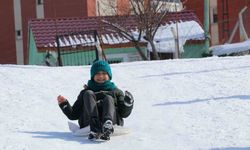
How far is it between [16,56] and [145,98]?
3003cm

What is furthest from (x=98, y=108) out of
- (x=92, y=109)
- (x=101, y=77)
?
(x=101, y=77)

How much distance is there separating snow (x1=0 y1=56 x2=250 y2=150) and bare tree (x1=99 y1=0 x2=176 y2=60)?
1055 centimetres

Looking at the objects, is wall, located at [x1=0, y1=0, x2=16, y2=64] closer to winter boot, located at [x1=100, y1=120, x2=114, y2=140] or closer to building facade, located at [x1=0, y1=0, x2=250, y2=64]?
building facade, located at [x1=0, y1=0, x2=250, y2=64]

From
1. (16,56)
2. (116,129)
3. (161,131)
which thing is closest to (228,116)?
(161,131)

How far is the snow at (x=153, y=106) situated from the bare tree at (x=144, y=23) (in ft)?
34.6

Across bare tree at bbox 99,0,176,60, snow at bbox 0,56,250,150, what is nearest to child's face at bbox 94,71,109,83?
snow at bbox 0,56,250,150

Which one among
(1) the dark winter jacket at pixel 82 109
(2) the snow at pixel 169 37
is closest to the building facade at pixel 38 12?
(2) the snow at pixel 169 37

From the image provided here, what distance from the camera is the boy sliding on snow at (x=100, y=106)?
6.03 meters

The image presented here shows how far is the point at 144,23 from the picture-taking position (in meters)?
23.2

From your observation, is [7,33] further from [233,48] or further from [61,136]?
[61,136]

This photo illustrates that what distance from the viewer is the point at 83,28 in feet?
84.2

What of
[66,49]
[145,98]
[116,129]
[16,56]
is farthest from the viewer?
[16,56]

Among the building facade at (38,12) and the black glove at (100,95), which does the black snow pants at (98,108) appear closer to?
the black glove at (100,95)

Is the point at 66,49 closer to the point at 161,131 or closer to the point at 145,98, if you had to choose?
the point at 145,98
